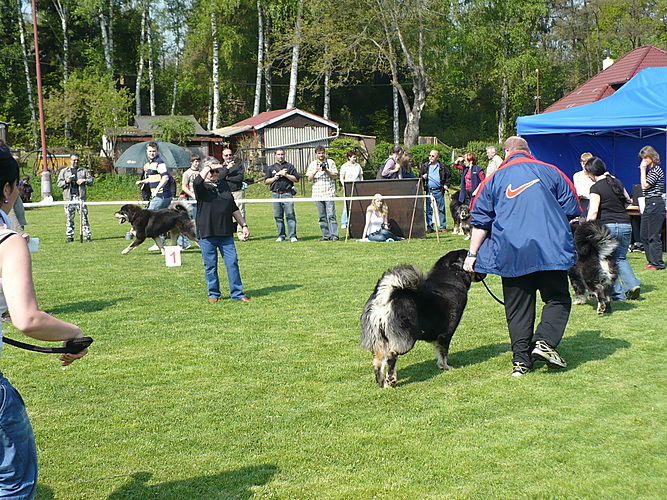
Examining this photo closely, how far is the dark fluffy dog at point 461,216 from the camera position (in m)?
14.6

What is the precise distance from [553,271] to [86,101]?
131 ft

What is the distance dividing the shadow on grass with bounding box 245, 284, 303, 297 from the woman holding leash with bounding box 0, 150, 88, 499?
21.6 feet

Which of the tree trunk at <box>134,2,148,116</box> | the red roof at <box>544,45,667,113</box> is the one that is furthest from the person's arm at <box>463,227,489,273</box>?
the tree trunk at <box>134,2,148,116</box>

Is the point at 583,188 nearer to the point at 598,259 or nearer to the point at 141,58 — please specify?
the point at 598,259

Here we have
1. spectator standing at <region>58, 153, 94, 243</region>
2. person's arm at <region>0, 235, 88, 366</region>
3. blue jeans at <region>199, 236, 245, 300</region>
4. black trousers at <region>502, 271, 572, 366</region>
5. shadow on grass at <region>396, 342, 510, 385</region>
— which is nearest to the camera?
person's arm at <region>0, 235, 88, 366</region>

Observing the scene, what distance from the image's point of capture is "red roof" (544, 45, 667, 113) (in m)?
18.2

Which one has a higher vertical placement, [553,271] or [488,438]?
[553,271]

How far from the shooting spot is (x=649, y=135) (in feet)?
46.9

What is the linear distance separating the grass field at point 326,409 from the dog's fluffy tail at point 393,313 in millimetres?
386

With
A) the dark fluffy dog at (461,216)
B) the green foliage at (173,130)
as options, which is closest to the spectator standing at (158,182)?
the dark fluffy dog at (461,216)

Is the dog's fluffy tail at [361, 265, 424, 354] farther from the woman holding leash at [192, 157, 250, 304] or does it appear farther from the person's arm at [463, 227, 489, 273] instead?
the woman holding leash at [192, 157, 250, 304]

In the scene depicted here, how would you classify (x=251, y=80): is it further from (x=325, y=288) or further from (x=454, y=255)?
(x=454, y=255)

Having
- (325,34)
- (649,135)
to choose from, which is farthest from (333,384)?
(325,34)

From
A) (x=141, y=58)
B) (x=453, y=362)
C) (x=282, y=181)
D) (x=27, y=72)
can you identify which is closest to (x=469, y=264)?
(x=453, y=362)
